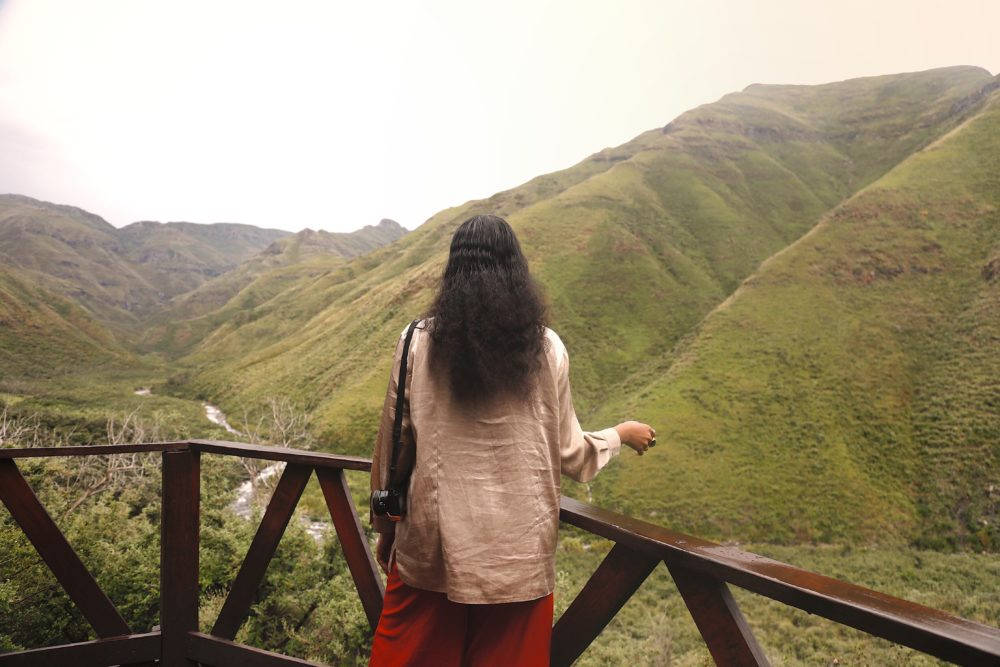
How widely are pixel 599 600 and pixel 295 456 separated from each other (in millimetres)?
1985

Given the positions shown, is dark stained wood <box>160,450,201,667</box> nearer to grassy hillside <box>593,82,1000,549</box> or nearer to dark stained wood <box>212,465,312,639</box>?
dark stained wood <box>212,465,312,639</box>

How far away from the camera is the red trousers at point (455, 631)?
2217mm

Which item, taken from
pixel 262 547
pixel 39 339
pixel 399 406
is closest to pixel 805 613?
pixel 262 547

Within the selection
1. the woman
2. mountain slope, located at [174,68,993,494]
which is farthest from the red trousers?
mountain slope, located at [174,68,993,494]

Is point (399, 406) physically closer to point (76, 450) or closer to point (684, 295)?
point (76, 450)

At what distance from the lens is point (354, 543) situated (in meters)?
3.24

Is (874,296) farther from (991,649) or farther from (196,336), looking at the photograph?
(196,336)

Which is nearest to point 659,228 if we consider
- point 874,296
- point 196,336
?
point 874,296

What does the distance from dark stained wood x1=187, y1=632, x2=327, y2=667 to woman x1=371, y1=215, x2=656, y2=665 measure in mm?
1513

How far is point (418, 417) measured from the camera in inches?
87.8

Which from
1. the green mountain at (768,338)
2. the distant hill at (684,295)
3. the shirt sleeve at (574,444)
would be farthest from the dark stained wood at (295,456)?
the green mountain at (768,338)

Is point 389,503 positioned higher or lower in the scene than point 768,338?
higher

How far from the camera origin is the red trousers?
222 cm

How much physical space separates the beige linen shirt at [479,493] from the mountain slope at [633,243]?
4129 centimetres
